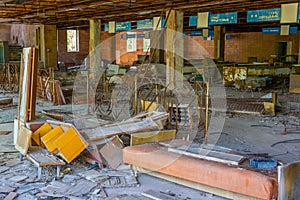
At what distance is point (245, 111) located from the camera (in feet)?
29.6

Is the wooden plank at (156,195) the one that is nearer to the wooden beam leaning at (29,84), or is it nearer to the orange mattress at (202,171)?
the orange mattress at (202,171)

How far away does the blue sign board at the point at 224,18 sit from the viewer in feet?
35.2

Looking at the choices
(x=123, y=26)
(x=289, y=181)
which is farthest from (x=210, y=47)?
(x=289, y=181)

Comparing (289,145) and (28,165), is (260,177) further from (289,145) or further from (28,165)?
(28,165)

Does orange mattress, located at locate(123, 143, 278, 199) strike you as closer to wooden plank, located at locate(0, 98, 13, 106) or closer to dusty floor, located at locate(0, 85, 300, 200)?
dusty floor, located at locate(0, 85, 300, 200)

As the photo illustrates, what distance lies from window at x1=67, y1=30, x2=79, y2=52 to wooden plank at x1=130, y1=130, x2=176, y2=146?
20801 millimetres

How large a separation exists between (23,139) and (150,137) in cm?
190

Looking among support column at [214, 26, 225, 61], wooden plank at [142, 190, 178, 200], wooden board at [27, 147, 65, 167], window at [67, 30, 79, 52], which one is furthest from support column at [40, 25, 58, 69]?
wooden plank at [142, 190, 178, 200]

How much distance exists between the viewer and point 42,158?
4996 mm

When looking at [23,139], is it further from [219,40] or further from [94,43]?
[219,40]

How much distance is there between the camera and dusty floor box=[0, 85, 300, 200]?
4.39 m

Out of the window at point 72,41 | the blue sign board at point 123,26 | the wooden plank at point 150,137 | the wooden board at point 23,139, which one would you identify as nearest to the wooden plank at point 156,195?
the wooden plank at point 150,137

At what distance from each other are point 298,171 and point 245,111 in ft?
17.3

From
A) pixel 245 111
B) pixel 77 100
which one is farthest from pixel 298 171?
pixel 77 100
